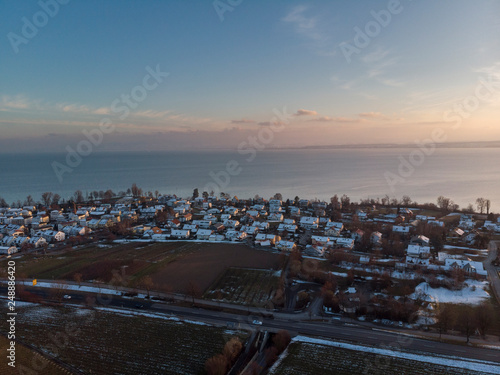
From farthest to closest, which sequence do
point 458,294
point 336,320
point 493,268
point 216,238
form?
point 216,238, point 493,268, point 458,294, point 336,320

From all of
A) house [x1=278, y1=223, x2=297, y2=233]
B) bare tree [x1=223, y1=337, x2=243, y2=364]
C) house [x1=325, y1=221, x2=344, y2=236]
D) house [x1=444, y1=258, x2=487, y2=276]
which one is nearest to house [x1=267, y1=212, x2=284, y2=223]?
house [x1=278, y1=223, x2=297, y2=233]

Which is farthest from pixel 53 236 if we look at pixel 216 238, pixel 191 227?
pixel 216 238

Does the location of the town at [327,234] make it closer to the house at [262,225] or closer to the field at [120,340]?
the house at [262,225]

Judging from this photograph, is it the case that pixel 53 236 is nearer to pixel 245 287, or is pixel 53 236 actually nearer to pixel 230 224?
pixel 230 224

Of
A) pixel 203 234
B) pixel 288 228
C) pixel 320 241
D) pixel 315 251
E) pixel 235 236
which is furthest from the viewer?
pixel 288 228

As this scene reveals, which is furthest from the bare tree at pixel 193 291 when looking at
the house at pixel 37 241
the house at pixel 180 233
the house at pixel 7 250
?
the house at pixel 37 241

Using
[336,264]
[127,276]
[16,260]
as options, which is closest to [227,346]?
[127,276]
